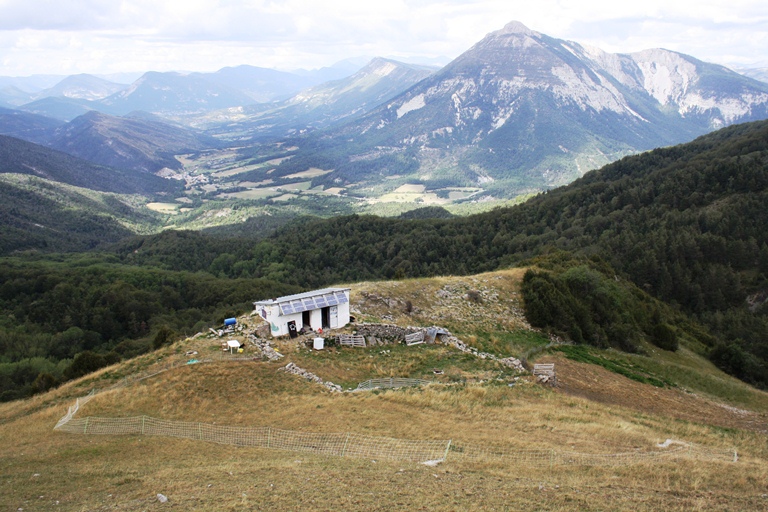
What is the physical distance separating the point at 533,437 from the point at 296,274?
368ft

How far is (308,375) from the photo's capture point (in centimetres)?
3156

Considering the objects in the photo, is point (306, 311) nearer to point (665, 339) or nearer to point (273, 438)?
point (273, 438)

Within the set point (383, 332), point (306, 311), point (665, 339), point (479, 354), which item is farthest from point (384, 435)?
point (665, 339)

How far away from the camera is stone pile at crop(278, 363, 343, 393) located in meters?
30.3

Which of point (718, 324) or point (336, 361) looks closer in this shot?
point (336, 361)

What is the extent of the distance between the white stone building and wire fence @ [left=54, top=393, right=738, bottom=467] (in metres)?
12.2

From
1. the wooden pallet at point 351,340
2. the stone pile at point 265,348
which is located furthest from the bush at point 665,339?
the stone pile at point 265,348

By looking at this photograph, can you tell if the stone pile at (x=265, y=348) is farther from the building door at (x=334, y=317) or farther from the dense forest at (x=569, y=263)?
the dense forest at (x=569, y=263)

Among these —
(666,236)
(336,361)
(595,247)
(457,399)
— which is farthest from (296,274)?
(457,399)

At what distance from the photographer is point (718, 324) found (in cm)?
7100

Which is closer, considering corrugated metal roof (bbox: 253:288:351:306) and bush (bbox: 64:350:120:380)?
corrugated metal roof (bbox: 253:288:351:306)

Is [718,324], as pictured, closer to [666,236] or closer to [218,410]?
[666,236]

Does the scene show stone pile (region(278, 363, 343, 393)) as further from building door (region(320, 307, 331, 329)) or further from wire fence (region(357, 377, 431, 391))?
building door (region(320, 307, 331, 329))

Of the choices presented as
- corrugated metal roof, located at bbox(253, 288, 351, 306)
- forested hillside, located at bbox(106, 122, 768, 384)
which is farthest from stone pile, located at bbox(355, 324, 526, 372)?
forested hillside, located at bbox(106, 122, 768, 384)
